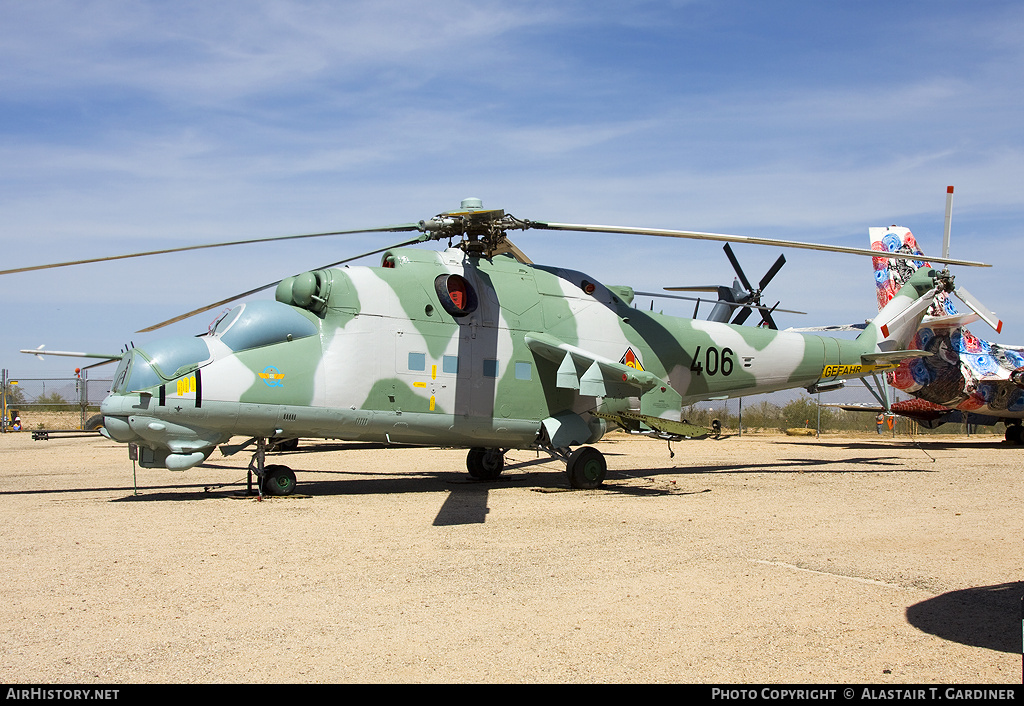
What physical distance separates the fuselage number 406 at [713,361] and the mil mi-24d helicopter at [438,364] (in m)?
0.03

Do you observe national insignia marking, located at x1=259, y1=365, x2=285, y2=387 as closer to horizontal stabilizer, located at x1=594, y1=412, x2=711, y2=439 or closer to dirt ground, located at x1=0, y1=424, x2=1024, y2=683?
dirt ground, located at x1=0, y1=424, x2=1024, y2=683

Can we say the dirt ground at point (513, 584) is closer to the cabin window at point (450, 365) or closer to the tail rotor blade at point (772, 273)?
the cabin window at point (450, 365)

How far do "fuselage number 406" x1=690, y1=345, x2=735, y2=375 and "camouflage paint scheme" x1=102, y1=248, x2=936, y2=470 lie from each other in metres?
0.03

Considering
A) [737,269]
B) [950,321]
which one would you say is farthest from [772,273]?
[950,321]

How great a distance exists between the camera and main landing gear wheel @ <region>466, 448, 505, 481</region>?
14695 mm

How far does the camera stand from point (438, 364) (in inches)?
495

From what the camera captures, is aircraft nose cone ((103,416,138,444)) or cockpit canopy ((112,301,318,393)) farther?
cockpit canopy ((112,301,318,393))

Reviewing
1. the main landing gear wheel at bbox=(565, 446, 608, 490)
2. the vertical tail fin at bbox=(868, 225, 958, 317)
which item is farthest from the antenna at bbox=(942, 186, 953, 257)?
the main landing gear wheel at bbox=(565, 446, 608, 490)

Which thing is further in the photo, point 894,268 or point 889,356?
point 894,268

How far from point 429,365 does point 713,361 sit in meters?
5.84

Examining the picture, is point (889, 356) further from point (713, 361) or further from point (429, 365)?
point (429, 365)

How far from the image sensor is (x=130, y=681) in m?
4.25

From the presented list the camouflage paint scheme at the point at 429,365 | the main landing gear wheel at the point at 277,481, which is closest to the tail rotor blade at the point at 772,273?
the camouflage paint scheme at the point at 429,365

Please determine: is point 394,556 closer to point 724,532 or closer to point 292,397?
→ point 724,532
